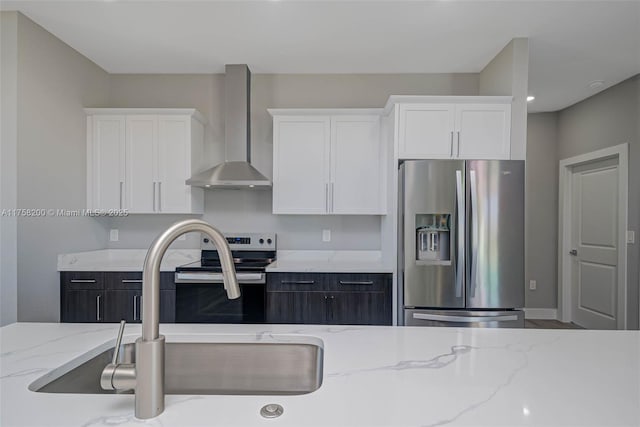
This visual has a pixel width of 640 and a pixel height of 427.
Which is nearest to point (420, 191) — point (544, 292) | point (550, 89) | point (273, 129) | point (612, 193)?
point (273, 129)

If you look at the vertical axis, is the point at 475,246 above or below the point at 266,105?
below

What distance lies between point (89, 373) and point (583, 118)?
500 cm

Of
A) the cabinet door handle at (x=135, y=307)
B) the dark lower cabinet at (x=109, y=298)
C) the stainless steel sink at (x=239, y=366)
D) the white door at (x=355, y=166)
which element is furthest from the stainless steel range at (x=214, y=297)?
the stainless steel sink at (x=239, y=366)

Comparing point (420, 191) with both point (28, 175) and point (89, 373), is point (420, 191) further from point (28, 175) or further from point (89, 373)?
point (28, 175)

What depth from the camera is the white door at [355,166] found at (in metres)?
3.22

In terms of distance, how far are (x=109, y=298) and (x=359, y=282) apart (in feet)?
6.56

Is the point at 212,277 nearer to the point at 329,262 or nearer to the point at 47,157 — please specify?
the point at 329,262

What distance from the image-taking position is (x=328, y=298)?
2881 millimetres

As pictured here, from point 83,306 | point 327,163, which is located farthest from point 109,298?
point 327,163

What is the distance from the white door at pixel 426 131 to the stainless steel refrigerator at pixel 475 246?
254 mm

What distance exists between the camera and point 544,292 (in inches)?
182

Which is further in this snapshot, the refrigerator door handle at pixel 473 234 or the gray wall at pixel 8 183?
the refrigerator door handle at pixel 473 234

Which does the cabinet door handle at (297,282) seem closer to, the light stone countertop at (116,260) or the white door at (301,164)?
the white door at (301,164)

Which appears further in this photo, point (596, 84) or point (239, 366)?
point (596, 84)
